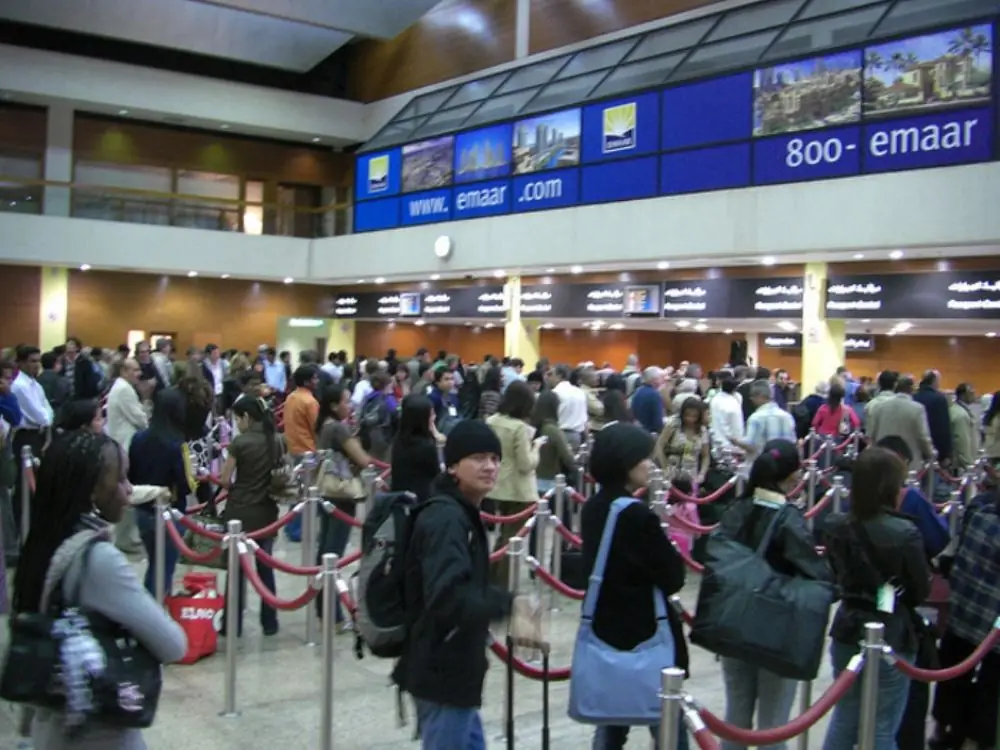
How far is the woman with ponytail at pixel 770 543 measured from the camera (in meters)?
4.11

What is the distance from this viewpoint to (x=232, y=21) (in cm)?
2395

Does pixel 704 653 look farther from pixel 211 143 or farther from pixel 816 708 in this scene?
pixel 211 143

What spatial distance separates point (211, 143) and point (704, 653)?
2474 cm

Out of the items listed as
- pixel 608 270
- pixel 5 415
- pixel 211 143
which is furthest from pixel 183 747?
pixel 211 143

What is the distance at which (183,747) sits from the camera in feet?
17.3

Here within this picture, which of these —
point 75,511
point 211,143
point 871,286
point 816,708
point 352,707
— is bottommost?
point 352,707

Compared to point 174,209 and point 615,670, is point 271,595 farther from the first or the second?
point 174,209

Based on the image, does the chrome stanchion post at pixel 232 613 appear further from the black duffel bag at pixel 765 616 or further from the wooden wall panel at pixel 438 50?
the wooden wall panel at pixel 438 50

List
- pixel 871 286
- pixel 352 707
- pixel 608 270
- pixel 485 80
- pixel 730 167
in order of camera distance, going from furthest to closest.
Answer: pixel 485 80 → pixel 608 270 → pixel 730 167 → pixel 871 286 → pixel 352 707

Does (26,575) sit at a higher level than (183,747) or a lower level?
higher

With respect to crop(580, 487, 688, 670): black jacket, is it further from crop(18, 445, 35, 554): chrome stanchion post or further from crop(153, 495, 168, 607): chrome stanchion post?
crop(18, 445, 35, 554): chrome stanchion post

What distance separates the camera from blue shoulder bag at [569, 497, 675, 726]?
3797mm

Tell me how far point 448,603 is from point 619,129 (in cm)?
1606

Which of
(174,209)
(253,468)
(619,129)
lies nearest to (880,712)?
(253,468)
